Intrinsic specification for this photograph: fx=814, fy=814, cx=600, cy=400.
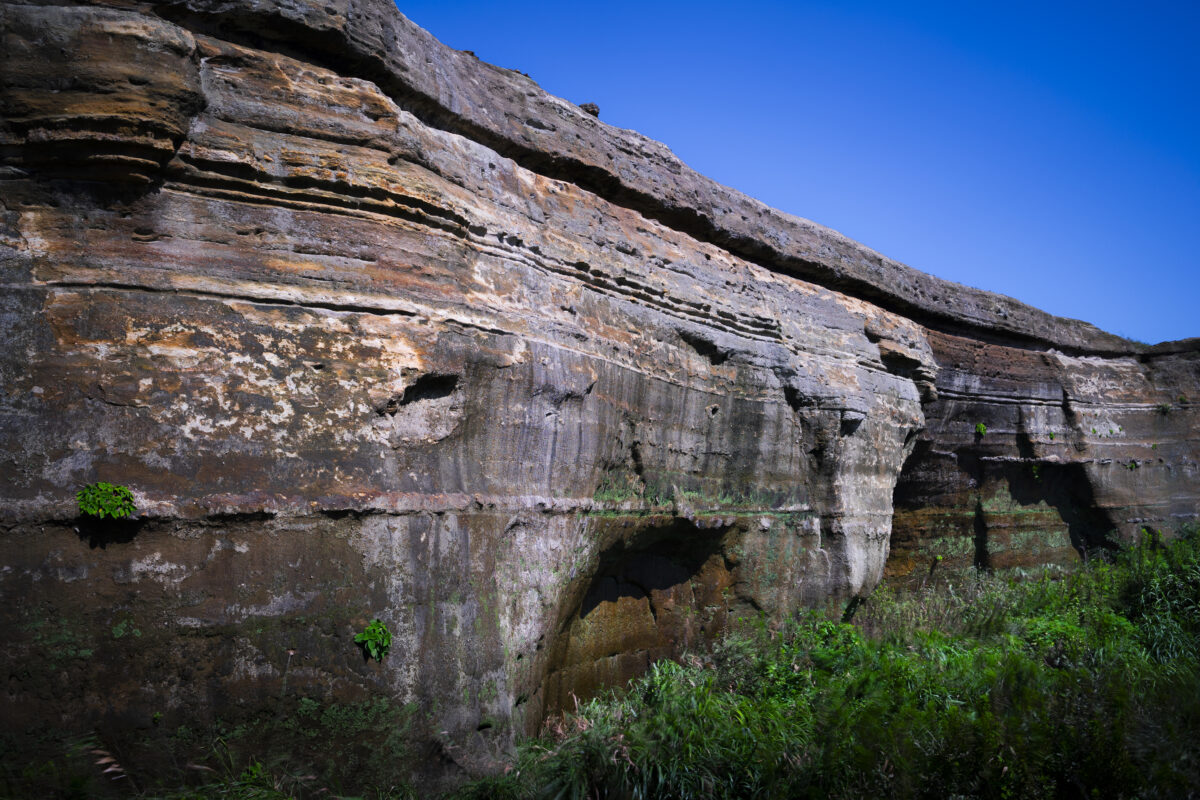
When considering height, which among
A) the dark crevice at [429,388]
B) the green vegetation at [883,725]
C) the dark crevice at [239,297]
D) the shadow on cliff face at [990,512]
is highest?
the dark crevice at [239,297]

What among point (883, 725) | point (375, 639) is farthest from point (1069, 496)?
point (375, 639)

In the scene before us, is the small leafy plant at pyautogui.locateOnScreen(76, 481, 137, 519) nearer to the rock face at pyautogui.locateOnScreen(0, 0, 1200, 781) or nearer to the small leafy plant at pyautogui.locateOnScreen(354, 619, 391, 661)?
the rock face at pyautogui.locateOnScreen(0, 0, 1200, 781)

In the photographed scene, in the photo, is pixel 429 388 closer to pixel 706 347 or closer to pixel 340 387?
pixel 340 387

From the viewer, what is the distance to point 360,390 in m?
4.29

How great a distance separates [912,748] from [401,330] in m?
3.31

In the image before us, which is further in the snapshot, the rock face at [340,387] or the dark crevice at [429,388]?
the dark crevice at [429,388]

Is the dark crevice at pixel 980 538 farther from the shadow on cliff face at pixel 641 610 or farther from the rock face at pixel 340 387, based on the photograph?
the shadow on cliff face at pixel 641 610

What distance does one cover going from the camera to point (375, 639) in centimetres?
402

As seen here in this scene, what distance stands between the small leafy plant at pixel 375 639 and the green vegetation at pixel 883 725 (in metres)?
0.82

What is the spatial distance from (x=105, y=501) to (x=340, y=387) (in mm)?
1172

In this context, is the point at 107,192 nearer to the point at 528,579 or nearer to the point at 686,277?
the point at 528,579

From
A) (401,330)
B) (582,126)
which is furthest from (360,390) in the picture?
(582,126)

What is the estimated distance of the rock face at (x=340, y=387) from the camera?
3.69 m

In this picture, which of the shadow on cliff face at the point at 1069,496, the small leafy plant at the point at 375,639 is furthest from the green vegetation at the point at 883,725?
the shadow on cliff face at the point at 1069,496
